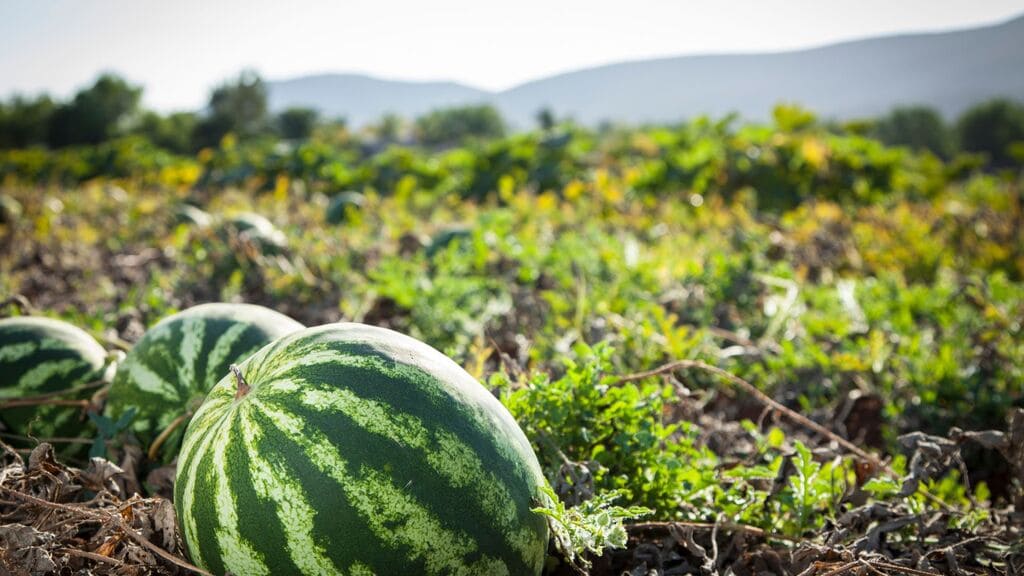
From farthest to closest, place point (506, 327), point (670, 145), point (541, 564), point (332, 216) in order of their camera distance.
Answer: point (670, 145) < point (332, 216) < point (506, 327) < point (541, 564)

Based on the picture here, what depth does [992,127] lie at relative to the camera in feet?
150

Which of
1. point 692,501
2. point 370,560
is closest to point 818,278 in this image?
point 692,501

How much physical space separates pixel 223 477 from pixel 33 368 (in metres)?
1.37

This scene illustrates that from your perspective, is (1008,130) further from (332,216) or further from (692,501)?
(692,501)

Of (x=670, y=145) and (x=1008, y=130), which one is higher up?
(x=670, y=145)

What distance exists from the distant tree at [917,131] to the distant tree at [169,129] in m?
40.6

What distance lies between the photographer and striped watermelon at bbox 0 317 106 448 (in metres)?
2.24

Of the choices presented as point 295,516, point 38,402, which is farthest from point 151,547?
point 38,402

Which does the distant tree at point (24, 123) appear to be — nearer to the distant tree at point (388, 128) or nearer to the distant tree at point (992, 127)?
the distant tree at point (388, 128)

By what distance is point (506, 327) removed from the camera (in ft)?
11.4

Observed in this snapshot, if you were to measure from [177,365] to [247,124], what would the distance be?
3949cm

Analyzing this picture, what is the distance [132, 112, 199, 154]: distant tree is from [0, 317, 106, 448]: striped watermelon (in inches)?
1226

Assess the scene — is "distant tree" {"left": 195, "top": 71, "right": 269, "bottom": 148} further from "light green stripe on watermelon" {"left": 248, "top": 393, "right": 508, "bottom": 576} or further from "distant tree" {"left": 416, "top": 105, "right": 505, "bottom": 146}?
"light green stripe on watermelon" {"left": 248, "top": 393, "right": 508, "bottom": 576}

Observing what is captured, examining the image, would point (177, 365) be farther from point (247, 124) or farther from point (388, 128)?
point (247, 124)
